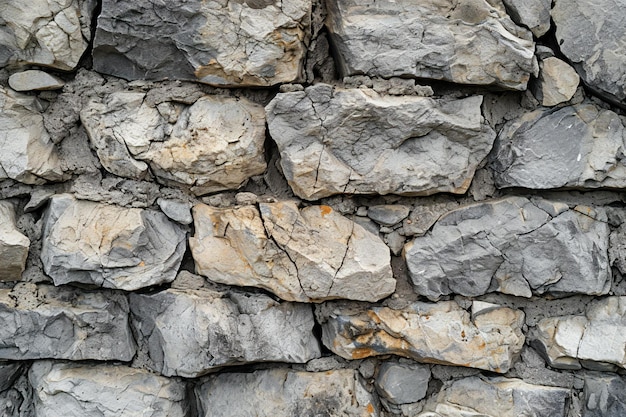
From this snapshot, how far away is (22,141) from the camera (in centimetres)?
140

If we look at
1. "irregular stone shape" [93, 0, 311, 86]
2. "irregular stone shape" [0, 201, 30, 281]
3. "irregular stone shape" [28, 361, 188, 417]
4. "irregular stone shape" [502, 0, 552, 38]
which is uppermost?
"irregular stone shape" [502, 0, 552, 38]

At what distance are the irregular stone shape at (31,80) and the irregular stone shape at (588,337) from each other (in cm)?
151

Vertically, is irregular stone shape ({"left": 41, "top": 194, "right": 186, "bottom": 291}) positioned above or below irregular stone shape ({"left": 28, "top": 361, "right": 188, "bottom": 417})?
above

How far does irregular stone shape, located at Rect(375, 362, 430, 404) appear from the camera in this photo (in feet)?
4.92

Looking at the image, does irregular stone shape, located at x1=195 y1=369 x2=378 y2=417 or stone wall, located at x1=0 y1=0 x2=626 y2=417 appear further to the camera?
irregular stone shape, located at x1=195 y1=369 x2=378 y2=417

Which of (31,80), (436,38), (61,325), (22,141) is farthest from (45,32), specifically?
(436,38)

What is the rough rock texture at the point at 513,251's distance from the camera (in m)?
1.41

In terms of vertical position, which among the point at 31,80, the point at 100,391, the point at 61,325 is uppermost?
the point at 31,80

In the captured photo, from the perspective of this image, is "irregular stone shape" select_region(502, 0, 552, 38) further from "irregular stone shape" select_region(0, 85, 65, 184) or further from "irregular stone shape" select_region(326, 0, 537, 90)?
"irregular stone shape" select_region(0, 85, 65, 184)

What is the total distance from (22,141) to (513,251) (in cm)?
137

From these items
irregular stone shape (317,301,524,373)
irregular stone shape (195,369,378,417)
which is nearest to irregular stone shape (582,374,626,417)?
irregular stone shape (317,301,524,373)

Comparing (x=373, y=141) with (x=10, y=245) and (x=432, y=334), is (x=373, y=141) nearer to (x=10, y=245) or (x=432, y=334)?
(x=432, y=334)

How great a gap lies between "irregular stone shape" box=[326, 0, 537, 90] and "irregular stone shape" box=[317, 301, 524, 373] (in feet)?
2.11

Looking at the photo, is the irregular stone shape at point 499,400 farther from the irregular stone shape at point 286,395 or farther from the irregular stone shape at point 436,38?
the irregular stone shape at point 436,38
